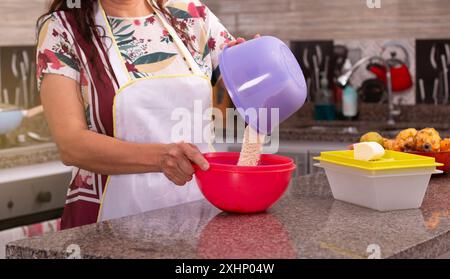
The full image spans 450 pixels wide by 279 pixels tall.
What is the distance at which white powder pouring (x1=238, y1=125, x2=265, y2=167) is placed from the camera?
1.60m

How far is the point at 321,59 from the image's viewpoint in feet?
14.1

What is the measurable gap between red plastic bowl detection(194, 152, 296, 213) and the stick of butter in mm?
179

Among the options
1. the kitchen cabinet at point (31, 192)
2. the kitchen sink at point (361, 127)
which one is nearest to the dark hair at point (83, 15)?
the kitchen cabinet at point (31, 192)

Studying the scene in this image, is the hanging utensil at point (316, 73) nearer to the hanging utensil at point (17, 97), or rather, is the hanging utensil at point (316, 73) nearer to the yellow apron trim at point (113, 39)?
the hanging utensil at point (17, 97)

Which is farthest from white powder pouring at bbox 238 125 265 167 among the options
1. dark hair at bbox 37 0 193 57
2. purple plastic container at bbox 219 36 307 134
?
dark hair at bbox 37 0 193 57

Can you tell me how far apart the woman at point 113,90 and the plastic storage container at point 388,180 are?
18.1 inches

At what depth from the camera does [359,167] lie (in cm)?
169

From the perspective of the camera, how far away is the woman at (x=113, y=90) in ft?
5.98

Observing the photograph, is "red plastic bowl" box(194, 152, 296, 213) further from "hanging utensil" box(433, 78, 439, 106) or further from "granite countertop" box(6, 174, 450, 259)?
"hanging utensil" box(433, 78, 439, 106)

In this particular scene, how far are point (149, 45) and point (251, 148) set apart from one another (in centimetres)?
54

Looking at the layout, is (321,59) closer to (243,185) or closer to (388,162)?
(388,162)
